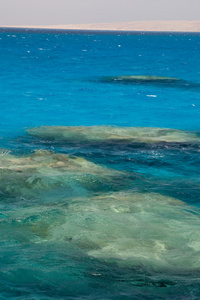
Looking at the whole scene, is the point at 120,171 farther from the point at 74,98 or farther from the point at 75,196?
the point at 74,98

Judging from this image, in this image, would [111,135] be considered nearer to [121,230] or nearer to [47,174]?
[47,174]

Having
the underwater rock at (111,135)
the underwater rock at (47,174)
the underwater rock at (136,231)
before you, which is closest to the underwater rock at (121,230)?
the underwater rock at (136,231)

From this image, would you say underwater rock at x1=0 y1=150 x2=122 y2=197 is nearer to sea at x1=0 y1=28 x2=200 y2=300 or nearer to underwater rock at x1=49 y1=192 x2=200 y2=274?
sea at x1=0 y1=28 x2=200 y2=300

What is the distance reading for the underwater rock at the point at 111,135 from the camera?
14.1 meters

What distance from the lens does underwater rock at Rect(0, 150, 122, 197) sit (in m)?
9.13

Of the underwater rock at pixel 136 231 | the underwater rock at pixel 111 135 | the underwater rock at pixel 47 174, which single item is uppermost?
the underwater rock at pixel 111 135

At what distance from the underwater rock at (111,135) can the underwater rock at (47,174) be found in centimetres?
259

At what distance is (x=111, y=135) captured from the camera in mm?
14492

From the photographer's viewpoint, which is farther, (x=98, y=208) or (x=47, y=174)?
(x=47, y=174)

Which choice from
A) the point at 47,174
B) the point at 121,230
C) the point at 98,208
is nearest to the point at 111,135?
the point at 47,174

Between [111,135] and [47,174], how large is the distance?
4.97 metres

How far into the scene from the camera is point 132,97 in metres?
25.9

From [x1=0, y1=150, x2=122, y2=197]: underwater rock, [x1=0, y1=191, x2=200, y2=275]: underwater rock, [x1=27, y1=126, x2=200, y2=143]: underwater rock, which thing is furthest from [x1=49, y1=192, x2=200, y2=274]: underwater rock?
[x1=27, y1=126, x2=200, y2=143]: underwater rock

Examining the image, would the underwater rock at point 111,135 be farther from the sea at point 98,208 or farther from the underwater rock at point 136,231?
the underwater rock at point 136,231
